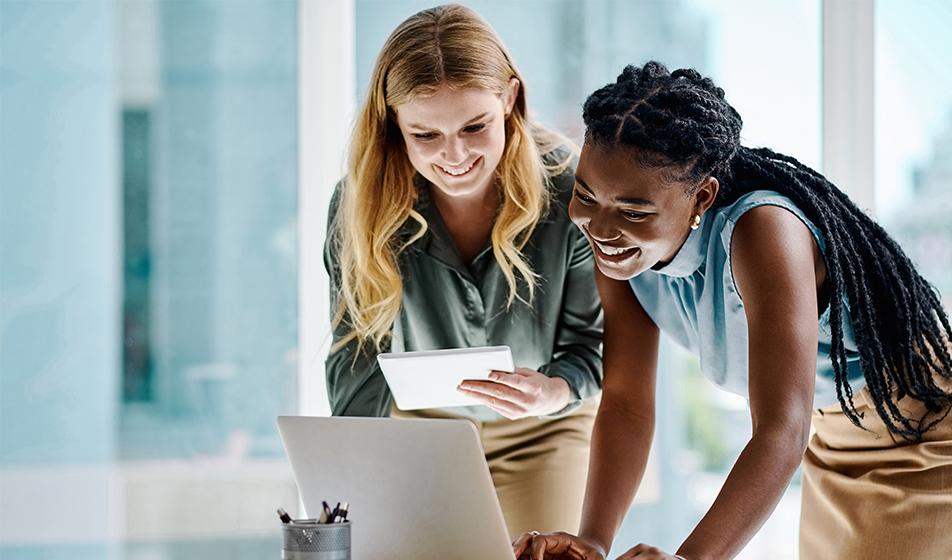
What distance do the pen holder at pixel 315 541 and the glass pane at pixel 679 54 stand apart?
154 centimetres

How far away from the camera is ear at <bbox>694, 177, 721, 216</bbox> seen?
4.47 ft

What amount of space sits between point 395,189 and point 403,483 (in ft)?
2.31

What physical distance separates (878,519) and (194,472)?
5.56 ft

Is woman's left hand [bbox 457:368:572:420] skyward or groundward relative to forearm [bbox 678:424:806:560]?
skyward

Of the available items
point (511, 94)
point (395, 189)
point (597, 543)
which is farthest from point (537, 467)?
point (511, 94)

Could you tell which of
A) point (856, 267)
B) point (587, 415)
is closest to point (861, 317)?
point (856, 267)

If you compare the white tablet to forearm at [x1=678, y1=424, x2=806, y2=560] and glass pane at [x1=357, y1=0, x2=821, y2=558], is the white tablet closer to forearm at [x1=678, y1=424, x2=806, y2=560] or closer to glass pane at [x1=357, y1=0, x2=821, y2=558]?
forearm at [x1=678, y1=424, x2=806, y2=560]

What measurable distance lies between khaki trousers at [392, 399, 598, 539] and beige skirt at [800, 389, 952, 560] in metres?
0.46

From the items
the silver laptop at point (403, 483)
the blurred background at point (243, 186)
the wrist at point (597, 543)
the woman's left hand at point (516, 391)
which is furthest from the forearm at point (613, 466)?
the blurred background at point (243, 186)

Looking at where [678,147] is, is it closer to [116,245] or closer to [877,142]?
[877,142]

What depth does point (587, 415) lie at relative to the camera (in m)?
1.97

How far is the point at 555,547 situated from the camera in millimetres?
1367

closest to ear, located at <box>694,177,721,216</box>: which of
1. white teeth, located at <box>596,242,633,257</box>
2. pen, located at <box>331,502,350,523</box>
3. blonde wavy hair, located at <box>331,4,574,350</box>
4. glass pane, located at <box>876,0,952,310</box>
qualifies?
white teeth, located at <box>596,242,633,257</box>

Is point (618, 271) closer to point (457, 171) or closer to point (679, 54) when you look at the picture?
point (457, 171)
